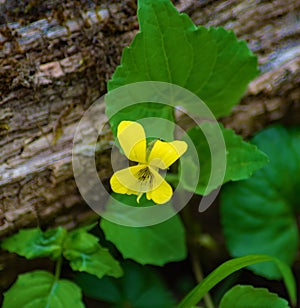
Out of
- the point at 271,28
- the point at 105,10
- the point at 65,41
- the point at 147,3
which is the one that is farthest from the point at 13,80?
the point at 271,28

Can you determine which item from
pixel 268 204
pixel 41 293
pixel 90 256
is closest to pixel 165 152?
pixel 90 256

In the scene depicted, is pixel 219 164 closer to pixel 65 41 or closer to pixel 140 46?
pixel 140 46

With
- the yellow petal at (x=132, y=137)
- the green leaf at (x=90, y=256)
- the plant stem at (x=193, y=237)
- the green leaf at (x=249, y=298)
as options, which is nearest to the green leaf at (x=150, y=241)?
the green leaf at (x=90, y=256)

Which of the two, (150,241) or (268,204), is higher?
(150,241)

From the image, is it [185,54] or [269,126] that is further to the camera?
[269,126]

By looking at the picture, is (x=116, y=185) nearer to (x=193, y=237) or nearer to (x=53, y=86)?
(x=53, y=86)

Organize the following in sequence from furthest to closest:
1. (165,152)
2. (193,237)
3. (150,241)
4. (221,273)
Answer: (193,237), (150,241), (221,273), (165,152)

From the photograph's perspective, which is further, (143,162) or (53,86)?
(53,86)
